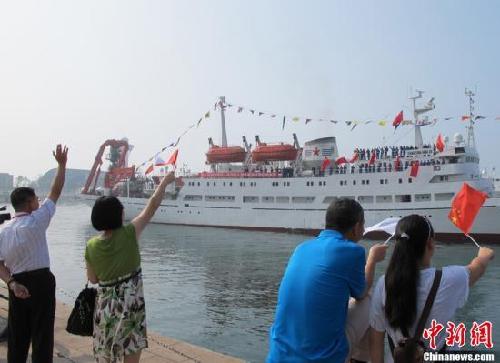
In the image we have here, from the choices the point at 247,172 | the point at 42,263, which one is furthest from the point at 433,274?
the point at 247,172

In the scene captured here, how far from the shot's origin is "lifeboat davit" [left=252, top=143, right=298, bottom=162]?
32.7 m

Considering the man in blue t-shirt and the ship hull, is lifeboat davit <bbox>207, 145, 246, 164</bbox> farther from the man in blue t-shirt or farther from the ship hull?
the man in blue t-shirt

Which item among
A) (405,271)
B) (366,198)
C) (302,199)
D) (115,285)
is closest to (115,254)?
(115,285)

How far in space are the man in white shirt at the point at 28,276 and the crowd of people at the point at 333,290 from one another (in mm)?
579

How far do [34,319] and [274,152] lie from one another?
99.7 feet

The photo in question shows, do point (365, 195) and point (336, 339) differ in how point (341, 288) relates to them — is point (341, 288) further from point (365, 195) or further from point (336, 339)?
point (365, 195)

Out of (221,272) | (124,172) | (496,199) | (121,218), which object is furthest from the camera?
(124,172)

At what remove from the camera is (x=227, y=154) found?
3534 cm

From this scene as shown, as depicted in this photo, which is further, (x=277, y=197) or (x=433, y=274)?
(x=277, y=197)

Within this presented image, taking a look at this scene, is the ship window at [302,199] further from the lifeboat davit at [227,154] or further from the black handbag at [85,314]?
the black handbag at [85,314]

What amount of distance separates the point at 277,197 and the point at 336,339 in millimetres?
28745

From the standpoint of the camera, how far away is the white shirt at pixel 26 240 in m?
3.01

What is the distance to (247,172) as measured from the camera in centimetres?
3344

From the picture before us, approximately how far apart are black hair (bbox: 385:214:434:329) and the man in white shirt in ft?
7.37
